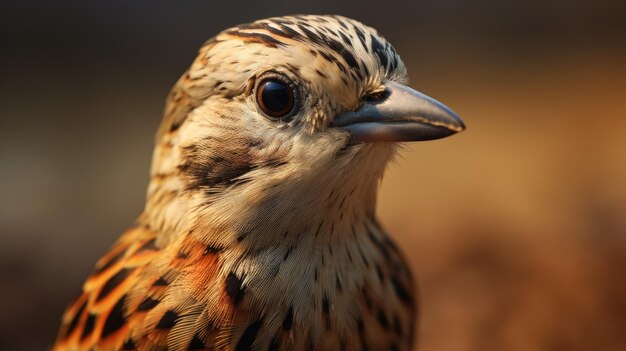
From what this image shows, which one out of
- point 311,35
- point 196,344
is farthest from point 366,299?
point 311,35

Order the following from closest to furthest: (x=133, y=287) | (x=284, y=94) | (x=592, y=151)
Answer: (x=284, y=94) < (x=133, y=287) < (x=592, y=151)

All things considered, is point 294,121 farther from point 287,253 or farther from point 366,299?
point 366,299

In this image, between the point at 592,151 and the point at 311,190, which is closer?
the point at 311,190

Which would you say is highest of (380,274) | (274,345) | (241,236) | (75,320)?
(241,236)

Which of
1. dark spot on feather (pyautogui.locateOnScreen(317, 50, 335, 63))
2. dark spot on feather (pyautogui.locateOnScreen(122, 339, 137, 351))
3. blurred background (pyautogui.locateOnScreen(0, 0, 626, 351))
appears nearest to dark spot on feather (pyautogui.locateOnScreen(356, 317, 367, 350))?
dark spot on feather (pyautogui.locateOnScreen(122, 339, 137, 351))

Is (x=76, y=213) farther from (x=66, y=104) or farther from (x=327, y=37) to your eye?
(x=327, y=37)

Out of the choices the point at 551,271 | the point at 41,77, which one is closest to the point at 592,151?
the point at 551,271
